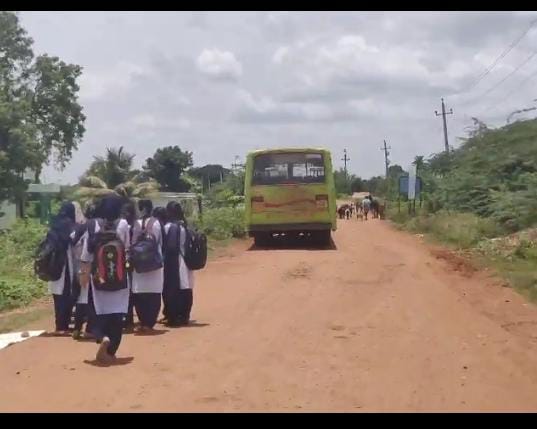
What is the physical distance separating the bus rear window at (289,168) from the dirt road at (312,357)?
8652mm

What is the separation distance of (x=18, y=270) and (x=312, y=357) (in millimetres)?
10834

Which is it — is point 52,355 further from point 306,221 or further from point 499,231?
point 499,231

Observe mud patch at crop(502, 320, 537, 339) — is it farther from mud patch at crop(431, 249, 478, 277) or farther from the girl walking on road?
mud patch at crop(431, 249, 478, 277)

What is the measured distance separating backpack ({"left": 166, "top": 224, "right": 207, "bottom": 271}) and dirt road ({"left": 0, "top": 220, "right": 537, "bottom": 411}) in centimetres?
79

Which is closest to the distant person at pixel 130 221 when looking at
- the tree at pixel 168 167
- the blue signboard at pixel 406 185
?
Answer: the blue signboard at pixel 406 185

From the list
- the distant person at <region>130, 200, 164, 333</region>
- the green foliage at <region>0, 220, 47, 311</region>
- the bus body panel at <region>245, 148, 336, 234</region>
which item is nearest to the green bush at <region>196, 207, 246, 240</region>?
the bus body panel at <region>245, 148, 336, 234</region>

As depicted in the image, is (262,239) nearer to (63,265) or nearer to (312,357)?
(63,265)

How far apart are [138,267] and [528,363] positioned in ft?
14.6

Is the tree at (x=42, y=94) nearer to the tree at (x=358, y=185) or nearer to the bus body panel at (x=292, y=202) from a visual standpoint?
the bus body panel at (x=292, y=202)

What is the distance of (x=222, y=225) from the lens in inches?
1138

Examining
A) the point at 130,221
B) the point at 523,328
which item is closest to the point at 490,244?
the point at 523,328

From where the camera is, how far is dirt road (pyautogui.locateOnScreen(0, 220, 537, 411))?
21.9ft

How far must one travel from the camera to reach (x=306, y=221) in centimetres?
2300
